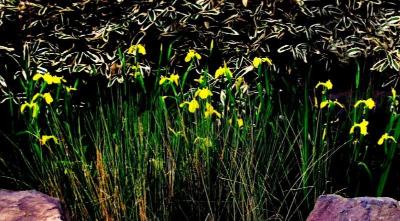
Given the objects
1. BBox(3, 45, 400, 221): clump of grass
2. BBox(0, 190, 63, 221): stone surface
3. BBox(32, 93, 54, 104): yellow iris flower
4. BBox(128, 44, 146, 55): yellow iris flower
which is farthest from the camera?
BBox(128, 44, 146, 55): yellow iris flower

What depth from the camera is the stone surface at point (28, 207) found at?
303cm

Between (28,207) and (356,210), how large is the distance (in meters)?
1.32

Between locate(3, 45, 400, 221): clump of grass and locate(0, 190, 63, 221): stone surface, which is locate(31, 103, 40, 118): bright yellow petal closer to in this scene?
locate(3, 45, 400, 221): clump of grass

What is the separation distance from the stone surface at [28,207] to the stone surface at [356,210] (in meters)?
1.04

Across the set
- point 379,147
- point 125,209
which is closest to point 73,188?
point 125,209

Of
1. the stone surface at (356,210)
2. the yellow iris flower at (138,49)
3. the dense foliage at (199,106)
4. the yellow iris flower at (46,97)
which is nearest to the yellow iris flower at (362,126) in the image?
the dense foliage at (199,106)

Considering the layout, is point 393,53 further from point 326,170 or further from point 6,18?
point 6,18

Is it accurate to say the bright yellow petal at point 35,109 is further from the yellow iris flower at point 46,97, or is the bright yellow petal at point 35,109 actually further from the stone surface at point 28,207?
the stone surface at point 28,207

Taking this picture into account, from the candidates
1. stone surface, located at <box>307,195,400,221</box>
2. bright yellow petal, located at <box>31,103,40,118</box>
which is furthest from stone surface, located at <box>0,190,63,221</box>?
stone surface, located at <box>307,195,400,221</box>

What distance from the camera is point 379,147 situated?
4.09m

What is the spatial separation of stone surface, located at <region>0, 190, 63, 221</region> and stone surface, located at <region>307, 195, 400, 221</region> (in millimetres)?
1039

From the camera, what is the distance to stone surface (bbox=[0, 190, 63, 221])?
3.03 m

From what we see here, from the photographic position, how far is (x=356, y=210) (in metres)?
3.13

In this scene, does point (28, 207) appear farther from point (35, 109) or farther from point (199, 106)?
point (199, 106)
